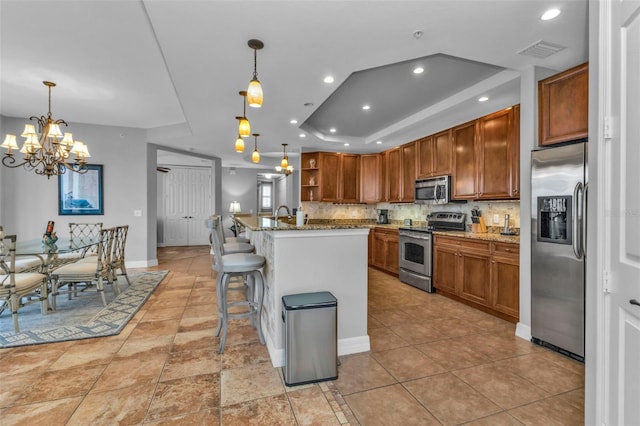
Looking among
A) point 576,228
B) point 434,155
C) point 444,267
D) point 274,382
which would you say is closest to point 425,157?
point 434,155

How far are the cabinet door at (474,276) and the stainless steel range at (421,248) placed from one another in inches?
22.2

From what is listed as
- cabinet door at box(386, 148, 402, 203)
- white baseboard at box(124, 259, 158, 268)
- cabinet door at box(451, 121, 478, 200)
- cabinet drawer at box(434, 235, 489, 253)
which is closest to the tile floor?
cabinet drawer at box(434, 235, 489, 253)

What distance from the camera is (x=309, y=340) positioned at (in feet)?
6.91

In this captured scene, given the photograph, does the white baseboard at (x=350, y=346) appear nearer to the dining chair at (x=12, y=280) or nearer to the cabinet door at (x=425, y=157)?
the dining chair at (x=12, y=280)

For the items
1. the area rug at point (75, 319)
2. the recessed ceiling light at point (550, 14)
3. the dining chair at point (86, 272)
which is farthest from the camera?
the dining chair at point (86, 272)

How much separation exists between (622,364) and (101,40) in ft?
14.4

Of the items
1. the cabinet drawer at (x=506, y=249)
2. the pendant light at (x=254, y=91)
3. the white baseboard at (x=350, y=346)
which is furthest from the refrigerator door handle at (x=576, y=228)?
the pendant light at (x=254, y=91)

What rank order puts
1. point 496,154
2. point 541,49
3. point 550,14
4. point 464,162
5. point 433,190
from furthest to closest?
point 433,190, point 464,162, point 496,154, point 541,49, point 550,14

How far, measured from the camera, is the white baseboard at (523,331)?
280cm

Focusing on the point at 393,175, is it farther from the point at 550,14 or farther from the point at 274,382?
the point at 274,382

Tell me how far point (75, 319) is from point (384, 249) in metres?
4.54

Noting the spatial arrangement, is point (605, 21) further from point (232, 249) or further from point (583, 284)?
point (232, 249)

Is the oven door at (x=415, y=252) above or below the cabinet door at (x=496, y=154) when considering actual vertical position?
below

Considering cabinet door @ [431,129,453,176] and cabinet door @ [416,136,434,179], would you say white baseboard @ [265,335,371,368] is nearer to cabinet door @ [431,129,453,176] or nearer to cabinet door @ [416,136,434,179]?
cabinet door @ [431,129,453,176]
